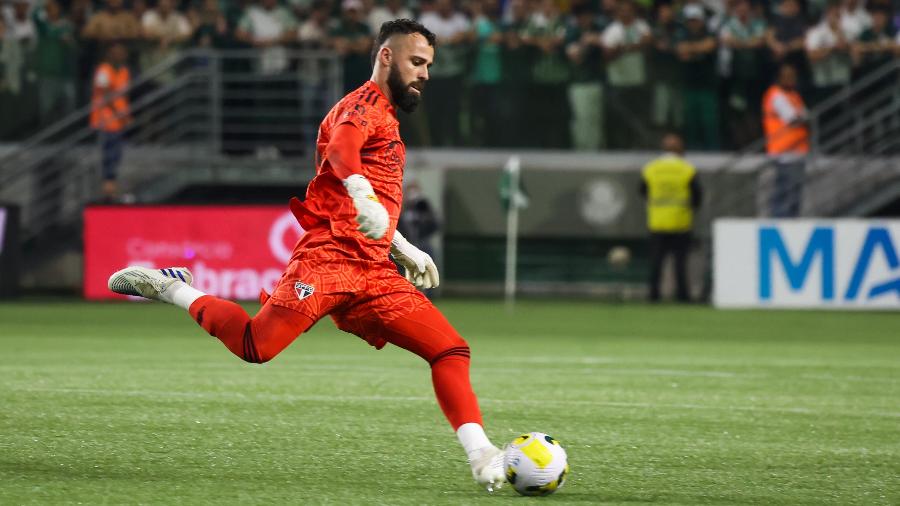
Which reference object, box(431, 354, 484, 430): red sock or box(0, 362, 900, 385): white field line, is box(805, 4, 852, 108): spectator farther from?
box(431, 354, 484, 430): red sock

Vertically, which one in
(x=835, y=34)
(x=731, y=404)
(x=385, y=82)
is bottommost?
(x=731, y=404)

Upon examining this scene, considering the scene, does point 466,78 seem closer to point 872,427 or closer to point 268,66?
point 268,66

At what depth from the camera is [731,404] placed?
32.7ft

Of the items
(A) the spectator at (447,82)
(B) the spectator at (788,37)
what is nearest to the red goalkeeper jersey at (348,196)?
(A) the spectator at (447,82)

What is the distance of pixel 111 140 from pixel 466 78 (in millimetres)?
5106

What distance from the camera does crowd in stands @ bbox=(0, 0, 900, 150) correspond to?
73.2 feet

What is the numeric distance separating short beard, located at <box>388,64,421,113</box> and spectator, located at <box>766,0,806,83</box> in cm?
1626

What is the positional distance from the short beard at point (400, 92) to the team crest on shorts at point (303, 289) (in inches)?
33.4

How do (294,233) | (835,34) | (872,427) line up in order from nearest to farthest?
(872,427), (294,233), (835,34)

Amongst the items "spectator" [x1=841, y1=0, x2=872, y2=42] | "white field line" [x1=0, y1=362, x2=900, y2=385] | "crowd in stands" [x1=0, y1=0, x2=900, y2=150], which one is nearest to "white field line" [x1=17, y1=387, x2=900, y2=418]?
"white field line" [x1=0, y1=362, x2=900, y2=385]

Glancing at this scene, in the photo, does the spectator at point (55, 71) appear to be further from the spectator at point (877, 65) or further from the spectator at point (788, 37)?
the spectator at point (877, 65)

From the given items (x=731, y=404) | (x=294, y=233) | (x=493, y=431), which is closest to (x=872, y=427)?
(x=731, y=404)

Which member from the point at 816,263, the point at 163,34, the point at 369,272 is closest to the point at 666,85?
the point at 816,263

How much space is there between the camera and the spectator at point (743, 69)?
22234mm
